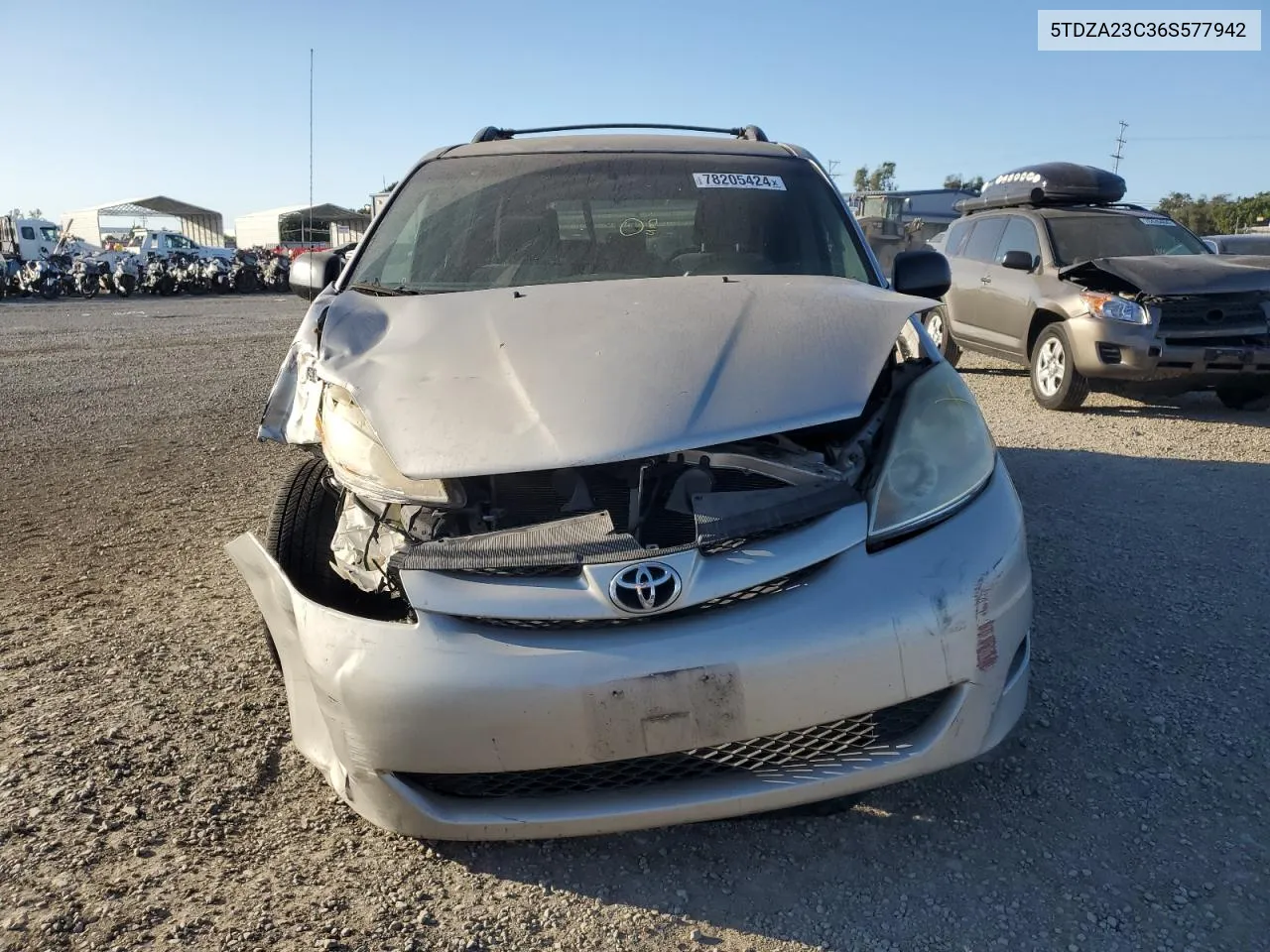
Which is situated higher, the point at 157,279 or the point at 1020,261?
the point at 157,279

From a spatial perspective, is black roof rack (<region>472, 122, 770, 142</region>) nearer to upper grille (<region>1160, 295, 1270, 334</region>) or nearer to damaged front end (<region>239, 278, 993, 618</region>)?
damaged front end (<region>239, 278, 993, 618</region>)

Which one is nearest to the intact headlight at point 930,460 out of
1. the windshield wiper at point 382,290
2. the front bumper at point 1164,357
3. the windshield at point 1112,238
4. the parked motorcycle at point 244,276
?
the windshield wiper at point 382,290

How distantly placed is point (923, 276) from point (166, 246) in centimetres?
3358

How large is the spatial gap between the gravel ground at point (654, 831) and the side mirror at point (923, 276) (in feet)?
3.88

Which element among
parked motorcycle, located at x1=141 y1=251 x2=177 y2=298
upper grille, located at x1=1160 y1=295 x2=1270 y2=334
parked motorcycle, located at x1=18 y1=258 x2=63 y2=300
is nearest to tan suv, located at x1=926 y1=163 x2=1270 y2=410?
upper grille, located at x1=1160 y1=295 x2=1270 y2=334

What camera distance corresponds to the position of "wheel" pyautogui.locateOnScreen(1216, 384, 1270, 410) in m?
7.30

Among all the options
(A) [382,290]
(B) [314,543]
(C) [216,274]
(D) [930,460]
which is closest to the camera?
(D) [930,460]

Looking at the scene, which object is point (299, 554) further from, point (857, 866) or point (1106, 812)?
point (1106, 812)

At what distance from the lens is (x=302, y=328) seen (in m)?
2.80

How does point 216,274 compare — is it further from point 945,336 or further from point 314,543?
point 314,543

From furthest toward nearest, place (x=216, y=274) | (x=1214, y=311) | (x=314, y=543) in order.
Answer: (x=216, y=274), (x=1214, y=311), (x=314, y=543)

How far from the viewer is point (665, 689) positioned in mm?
1774

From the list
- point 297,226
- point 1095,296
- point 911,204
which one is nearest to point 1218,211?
point 911,204

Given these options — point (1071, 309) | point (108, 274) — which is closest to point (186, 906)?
point (1071, 309)
